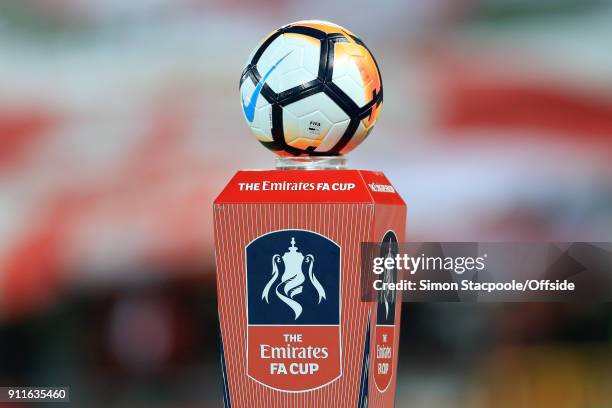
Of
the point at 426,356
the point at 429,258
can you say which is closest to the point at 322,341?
the point at 429,258

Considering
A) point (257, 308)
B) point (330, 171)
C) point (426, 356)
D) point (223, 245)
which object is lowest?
point (426, 356)

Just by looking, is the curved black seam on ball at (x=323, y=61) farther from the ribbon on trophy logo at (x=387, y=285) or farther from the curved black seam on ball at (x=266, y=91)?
the ribbon on trophy logo at (x=387, y=285)

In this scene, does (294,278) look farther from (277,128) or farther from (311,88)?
(311,88)

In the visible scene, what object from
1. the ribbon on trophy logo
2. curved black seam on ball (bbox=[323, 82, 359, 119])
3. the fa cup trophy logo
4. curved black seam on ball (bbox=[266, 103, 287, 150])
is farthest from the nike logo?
the ribbon on trophy logo

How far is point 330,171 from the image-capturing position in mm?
4195

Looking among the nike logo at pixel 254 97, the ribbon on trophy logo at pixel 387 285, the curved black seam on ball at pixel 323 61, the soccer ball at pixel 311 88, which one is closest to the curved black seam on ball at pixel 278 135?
the soccer ball at pixel 311 88

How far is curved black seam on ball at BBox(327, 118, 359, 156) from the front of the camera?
4.23 m

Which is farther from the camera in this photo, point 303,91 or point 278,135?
point 278,135

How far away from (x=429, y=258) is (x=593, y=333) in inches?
67.4

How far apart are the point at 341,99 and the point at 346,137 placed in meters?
0.19

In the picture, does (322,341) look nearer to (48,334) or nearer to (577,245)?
(577,245)

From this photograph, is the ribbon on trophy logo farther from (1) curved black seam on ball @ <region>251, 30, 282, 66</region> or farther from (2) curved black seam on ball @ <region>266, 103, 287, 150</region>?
(1) curved black seam on ball @ <region>251, 30, 282, 66</region>

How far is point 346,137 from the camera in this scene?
4.27m

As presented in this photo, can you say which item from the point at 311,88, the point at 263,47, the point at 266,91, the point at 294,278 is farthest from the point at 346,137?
the point at 294,278
